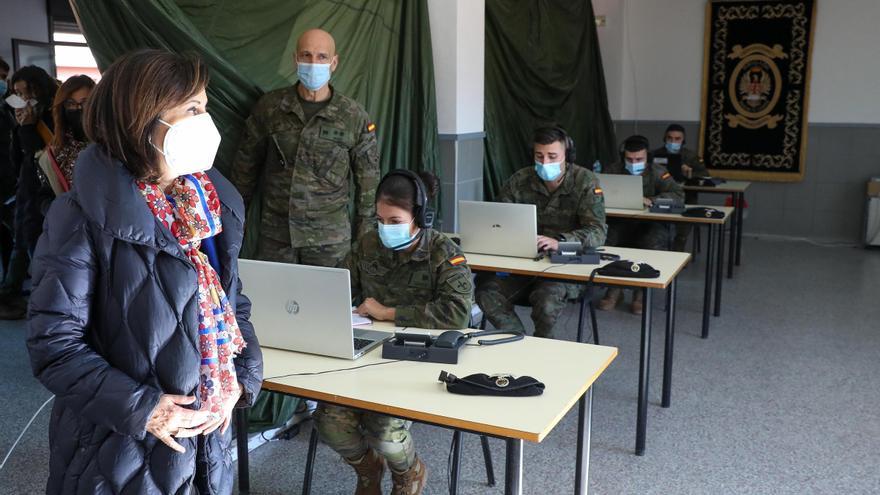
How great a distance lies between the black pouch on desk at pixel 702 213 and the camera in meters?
4.84

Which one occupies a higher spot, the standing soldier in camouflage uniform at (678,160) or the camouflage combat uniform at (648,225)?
the standing soldier in camouflage uniform at (678,160)

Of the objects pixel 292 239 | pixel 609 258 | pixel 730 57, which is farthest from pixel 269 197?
pixel 730 57

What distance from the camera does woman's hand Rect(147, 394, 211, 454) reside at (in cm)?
138

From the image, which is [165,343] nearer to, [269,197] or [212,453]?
[212,453]

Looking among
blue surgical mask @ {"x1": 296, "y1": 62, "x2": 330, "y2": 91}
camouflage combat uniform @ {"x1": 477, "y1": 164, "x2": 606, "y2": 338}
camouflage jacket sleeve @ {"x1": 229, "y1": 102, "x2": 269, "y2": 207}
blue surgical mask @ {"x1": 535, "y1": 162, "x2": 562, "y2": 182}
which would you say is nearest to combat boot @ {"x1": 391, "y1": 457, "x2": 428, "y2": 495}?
camouflage combat uniform @ {"x1": 477, "y1": 164, "x2": 606, "y2": 338}

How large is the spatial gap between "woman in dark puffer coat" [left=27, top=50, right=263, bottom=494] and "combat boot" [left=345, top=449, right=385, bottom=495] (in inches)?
38.6

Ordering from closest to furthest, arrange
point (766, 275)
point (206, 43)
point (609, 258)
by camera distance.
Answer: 1. point (206, 43)
2. point (609, 258)
3. point (766, 275)

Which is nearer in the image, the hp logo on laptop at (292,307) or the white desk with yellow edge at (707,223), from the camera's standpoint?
the hp logo on laptop at (292,307)

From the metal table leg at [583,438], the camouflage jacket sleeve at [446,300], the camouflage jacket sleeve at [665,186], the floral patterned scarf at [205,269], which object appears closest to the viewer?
the floral patterned scarf at [205,269]

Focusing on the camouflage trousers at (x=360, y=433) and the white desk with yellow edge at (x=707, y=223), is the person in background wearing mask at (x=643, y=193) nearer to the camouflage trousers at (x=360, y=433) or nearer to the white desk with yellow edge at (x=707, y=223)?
the white desk with yellow edge at (x=707, y=223)

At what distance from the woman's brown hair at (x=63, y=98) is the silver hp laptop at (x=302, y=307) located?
4.81ft

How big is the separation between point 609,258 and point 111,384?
101 inches

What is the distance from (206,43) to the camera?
308cm

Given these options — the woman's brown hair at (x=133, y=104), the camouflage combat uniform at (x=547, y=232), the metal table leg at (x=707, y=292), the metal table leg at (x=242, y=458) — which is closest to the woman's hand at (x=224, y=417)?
the woman's brown hair at (x=133, y=104)
